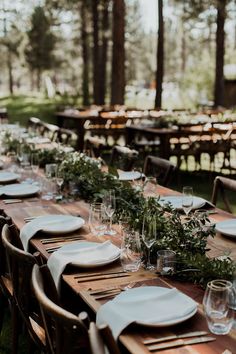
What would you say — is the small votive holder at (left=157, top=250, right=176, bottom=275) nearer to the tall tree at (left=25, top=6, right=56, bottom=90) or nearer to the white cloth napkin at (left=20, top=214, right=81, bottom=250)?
the white cloth napkin at (left=20, top=214, right=81, bottom=250)

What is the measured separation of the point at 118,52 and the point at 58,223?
1070cm

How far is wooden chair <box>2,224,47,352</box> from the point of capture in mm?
2203

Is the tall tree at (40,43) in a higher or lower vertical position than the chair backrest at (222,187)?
higher

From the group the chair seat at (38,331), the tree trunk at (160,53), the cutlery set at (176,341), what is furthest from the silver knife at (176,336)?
the tree trunk at (160,53)

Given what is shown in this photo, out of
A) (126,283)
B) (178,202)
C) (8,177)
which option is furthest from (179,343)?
(8,177)

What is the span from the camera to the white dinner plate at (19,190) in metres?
3.67

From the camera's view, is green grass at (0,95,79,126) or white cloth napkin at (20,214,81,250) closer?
white cloth napkin at (20,214,81,250)

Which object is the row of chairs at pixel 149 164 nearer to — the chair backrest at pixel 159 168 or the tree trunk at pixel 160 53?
the chair backrest at pixel 159 168

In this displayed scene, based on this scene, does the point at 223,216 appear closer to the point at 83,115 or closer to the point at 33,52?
the point at 83,115

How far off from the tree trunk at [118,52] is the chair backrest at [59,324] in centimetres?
1144

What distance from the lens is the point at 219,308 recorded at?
65.1 inches

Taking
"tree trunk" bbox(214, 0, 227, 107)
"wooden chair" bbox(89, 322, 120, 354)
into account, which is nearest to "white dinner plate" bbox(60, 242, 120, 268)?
"wooden chair" bbox(89, 322, 120, 354)

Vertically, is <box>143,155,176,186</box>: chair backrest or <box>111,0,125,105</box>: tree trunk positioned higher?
<box>111,0,125,105</box>: tree trunk

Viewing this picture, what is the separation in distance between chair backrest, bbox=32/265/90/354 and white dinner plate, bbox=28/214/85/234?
73 cm
